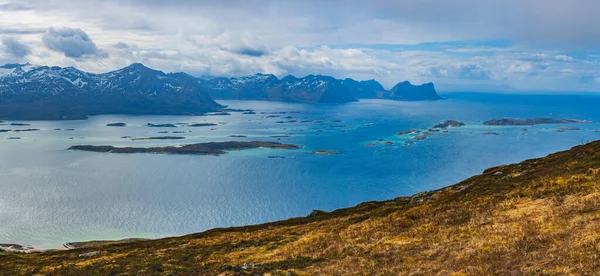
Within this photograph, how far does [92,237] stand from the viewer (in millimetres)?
145250

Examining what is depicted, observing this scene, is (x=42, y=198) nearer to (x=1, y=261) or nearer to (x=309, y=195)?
(x=309, y=195)

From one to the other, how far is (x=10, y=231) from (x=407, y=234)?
6182 inches

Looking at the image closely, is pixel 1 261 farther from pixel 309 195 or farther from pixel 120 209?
pixel 309 195

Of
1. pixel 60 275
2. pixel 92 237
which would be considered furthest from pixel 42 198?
pixel 60 275

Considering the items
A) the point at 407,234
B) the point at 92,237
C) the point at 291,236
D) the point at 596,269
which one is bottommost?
the point at 92,237

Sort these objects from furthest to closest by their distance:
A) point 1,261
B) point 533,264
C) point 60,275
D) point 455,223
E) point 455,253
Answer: point 1,261
point 60,275
point 455,223
point 455,253
point 533,264

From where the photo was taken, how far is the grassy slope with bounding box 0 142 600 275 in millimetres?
26406

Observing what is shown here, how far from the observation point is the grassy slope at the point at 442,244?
86.6 ft

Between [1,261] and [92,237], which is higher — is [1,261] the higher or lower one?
the higher one

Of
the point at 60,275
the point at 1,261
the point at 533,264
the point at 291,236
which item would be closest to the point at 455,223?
A: the point at 533,264

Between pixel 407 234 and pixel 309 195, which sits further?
pixel 309 195

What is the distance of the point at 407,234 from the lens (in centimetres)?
3753

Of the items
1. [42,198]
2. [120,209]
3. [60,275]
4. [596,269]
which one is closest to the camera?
[596,269]

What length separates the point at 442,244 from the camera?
32.0 meters
